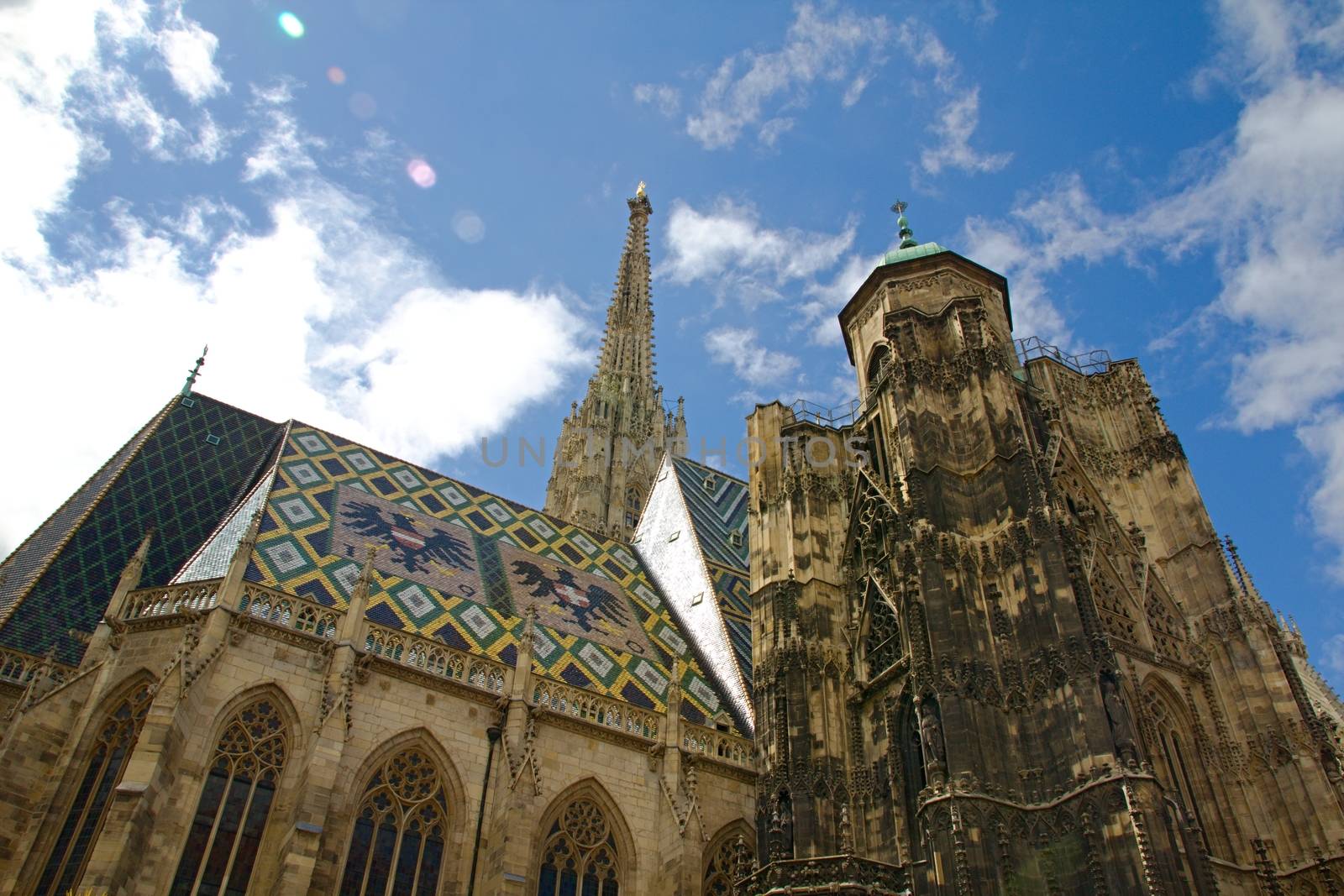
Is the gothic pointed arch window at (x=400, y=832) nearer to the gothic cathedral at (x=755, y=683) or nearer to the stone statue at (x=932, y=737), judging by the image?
the gothic cathedral at (x=755, y=683)

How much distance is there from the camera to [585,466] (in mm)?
38938

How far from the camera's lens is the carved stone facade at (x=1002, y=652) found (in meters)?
12.1

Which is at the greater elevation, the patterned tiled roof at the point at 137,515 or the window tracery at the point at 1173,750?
the patterned tiled roof at the point at 137,515

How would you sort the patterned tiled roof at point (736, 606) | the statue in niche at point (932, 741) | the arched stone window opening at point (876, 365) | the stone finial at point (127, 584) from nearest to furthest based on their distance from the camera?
the statue in niche at point (932, 741)
the stone finial at point (127, 584)
the arched stone window opening at point (876, 365)
the patterned tiled roof at point (736, 606)

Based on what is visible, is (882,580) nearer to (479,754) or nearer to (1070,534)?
(1070,534)

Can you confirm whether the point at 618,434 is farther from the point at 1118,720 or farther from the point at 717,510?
the point at 1118,720

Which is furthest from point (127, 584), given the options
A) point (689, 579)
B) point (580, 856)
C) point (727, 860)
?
point (689, 579)

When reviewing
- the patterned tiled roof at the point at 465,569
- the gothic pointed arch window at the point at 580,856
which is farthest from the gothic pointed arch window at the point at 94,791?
the gothic pointed arch window at the point at 580,856

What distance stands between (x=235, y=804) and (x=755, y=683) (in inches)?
313

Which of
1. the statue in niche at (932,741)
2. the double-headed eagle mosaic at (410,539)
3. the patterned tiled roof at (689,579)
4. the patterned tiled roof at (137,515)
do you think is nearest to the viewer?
the statue in niche at (932,741)

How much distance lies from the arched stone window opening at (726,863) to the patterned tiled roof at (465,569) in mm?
2286

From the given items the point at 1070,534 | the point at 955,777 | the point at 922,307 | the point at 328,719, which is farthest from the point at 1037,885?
the point at 922,307

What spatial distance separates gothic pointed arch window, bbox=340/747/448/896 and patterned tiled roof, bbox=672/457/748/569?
979 cm

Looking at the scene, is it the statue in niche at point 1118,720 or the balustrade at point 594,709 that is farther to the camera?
the balustrade at point 594,709
